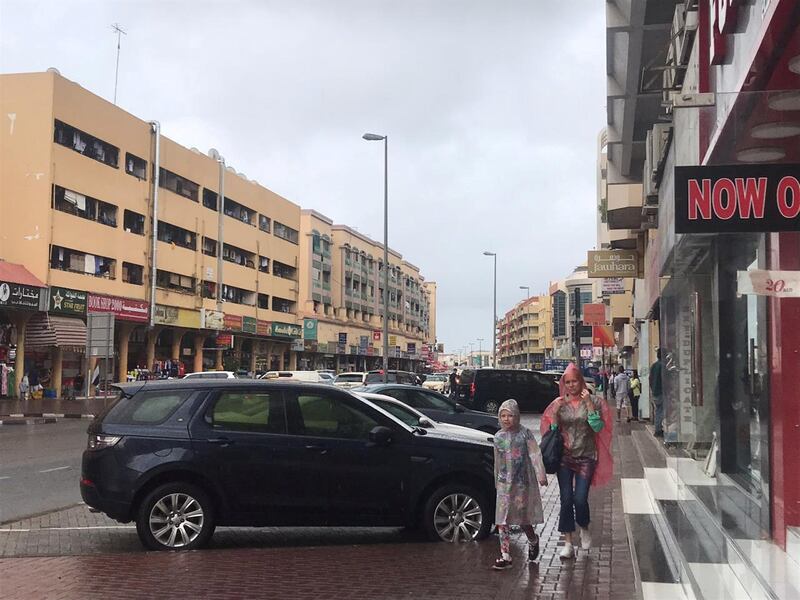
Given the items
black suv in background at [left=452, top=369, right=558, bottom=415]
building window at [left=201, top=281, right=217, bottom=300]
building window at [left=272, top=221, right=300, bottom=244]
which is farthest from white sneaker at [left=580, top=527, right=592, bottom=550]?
building window at [left=272, top=221, right=300, bottom=244]

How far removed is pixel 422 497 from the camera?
8508mm

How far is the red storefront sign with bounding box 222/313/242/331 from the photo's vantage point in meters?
55.2

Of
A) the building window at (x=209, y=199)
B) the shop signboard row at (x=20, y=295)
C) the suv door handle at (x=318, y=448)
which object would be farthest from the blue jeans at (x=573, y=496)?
the building window at (x=209, y=199)

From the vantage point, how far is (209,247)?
5497 cm

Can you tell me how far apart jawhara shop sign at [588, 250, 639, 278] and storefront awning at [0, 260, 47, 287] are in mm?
23021

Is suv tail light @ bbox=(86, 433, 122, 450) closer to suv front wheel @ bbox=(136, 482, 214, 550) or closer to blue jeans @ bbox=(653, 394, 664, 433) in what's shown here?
suv front wheel @ bbox=(136, 482, 214, 550)

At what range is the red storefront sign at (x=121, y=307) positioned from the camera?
1570 inches

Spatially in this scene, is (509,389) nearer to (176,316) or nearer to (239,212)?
(176,316)

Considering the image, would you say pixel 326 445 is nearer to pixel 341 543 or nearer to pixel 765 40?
pixel 341 543

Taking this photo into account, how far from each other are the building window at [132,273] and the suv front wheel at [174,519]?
38.0 metres

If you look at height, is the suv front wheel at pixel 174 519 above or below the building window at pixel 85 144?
below

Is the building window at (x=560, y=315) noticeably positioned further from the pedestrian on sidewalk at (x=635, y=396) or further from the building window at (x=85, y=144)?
the pedestrian on sidewalk at (x=635, y=396)

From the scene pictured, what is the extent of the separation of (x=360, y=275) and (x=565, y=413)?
8379cm

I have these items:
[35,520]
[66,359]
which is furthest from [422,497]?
[66,359]
